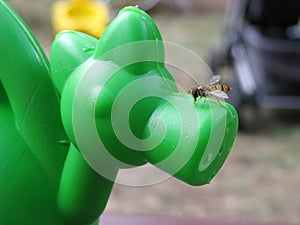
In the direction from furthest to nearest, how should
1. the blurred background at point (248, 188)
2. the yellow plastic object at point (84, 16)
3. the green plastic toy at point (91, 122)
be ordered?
1. the yellow plastic object at point (84, 16)
2. the blurred background at point (248, 188)
3. the green plastic toy at point (91, 122)

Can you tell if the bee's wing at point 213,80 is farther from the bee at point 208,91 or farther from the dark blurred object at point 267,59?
the dark blurred object at point 267,59

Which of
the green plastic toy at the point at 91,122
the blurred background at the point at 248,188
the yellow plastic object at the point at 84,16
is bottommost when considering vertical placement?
the blurred background at the point at 248,188

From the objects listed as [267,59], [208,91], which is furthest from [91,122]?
[267,59]

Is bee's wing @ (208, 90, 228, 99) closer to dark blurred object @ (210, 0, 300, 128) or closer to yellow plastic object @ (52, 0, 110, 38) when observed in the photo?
dark blurred object @ (210, 0, 300, 128)

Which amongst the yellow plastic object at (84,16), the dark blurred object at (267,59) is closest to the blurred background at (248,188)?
the dark blurred object at (267,59)

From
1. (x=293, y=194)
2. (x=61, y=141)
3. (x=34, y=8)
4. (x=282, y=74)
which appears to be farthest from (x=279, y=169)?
(x=34, y=8)

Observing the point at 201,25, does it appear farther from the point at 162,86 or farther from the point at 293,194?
the point at 162,86

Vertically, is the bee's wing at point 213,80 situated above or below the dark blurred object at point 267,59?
above

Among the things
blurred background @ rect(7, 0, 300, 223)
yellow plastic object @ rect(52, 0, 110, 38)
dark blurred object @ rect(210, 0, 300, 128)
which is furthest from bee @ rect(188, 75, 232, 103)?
yellow plastic object @ rect(52, 0, 110, 38)
